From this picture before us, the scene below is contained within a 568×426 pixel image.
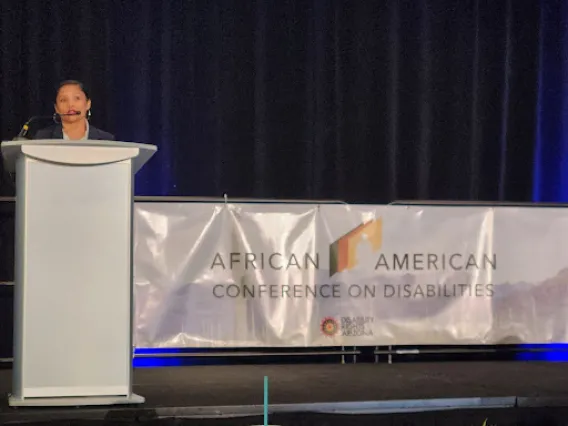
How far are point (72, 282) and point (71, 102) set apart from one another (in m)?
0.89

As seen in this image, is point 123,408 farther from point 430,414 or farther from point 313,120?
point 313,120

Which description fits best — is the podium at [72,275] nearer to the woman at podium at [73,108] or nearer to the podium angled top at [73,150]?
the podium angled top at [73,150]

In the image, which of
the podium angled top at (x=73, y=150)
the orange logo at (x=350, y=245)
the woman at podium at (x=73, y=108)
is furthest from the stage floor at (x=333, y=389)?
the woman at podium at (x=73, y=108)

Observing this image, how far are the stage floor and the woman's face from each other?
1.30 metres

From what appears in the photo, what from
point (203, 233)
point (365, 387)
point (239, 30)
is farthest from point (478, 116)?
point (365, 387)

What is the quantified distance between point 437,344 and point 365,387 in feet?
3.90

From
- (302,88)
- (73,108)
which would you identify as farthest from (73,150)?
(302,88)

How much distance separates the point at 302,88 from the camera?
20.4ft

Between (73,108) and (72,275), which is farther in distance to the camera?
(73,108)

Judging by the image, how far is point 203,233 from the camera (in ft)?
15.7

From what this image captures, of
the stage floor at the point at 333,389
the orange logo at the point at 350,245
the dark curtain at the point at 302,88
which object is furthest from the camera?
the dark curtain at the point at 302,88

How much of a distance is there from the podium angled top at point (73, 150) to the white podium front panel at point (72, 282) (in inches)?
1.3

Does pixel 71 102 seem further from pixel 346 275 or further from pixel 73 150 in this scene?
pixel 346 275

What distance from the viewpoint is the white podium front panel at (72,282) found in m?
3.09
